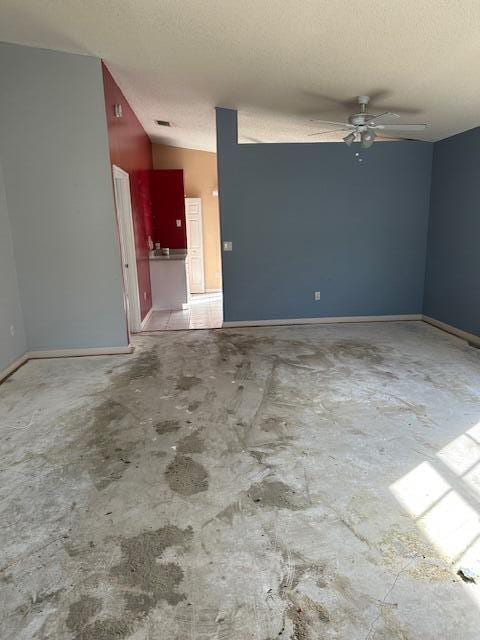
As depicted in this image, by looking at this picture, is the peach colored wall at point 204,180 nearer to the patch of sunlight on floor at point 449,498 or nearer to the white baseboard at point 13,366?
the white baseboard at point 13,366

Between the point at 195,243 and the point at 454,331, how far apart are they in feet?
18.3

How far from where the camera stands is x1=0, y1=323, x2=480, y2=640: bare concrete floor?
154 centimetres

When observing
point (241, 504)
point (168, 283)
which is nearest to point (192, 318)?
point (168, 283)

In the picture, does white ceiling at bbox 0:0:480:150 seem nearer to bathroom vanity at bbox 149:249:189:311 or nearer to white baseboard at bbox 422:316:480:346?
white baseboard at bbox 422:316:480:346

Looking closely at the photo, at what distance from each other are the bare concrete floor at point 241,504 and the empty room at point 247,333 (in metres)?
0.01

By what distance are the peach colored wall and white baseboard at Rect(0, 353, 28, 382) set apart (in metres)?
4.93

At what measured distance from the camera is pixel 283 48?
10.4 ft

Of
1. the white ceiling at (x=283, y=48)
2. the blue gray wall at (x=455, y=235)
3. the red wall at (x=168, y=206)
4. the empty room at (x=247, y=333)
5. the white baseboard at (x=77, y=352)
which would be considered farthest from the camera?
the red wall at (x=168, y=206)

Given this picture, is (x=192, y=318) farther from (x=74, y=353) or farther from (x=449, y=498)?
(x=449, y=498)

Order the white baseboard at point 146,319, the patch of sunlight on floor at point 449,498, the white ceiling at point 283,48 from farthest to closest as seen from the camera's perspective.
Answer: the white baseboard at point 146,319
the white ceiling at point 283,48
the patch of sunlight on floor at point 449,498

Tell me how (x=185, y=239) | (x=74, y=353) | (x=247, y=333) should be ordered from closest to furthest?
(x=74, y=353) → (x=247, y=333) → (x=185, y=239)

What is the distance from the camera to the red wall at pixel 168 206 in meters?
7.78

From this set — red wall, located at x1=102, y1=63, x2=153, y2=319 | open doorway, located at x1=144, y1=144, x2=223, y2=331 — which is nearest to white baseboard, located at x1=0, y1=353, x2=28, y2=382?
open doorway, located at x1=144, y1=144, x2=223, y2=331

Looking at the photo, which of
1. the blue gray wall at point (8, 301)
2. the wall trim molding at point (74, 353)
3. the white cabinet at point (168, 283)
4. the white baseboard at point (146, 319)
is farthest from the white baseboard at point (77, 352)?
the white cabinet at point (168, 283)
